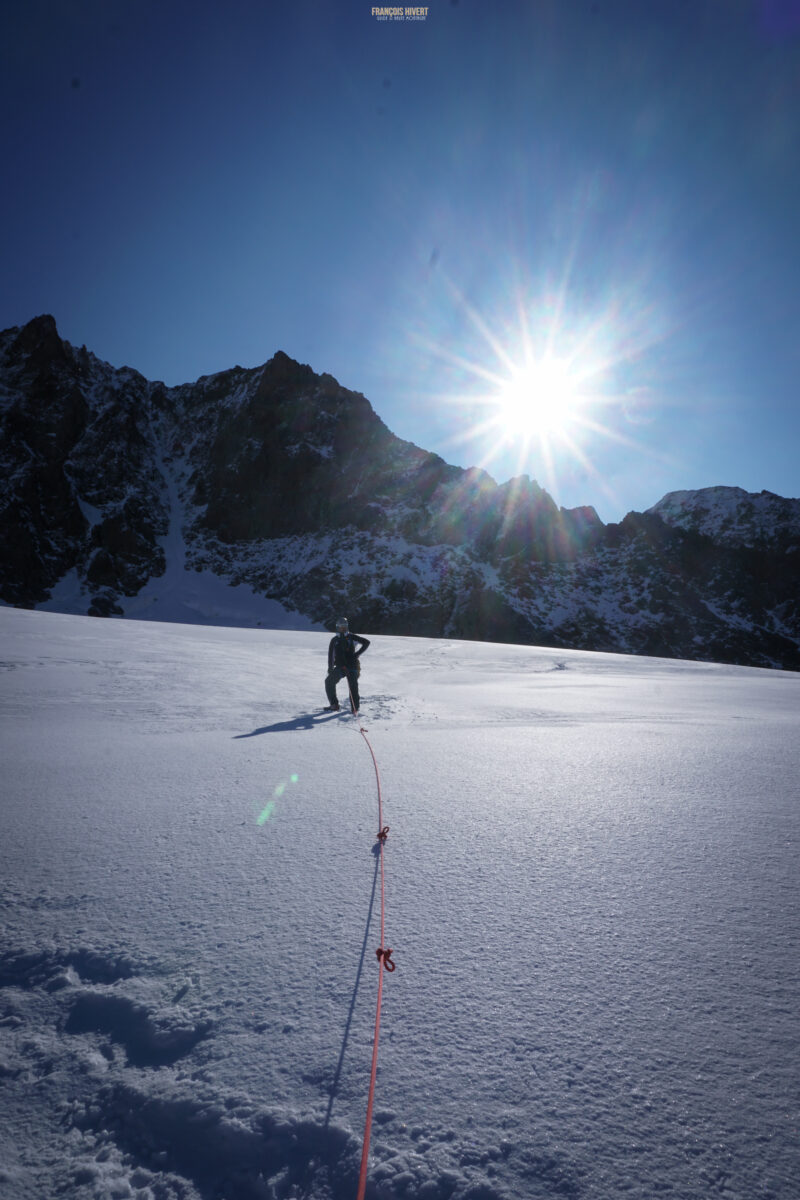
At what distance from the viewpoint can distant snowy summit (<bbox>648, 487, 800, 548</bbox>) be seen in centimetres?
11881

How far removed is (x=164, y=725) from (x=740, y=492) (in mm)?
155191

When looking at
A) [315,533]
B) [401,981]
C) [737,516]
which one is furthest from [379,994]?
[737,516]

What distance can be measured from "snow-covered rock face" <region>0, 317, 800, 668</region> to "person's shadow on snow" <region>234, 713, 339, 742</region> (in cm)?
6759

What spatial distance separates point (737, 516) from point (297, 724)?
147 metres

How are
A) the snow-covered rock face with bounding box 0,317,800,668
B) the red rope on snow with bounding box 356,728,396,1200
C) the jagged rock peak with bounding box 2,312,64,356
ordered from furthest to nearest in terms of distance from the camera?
the jagged rock peak with bounding box 2,312,64,356
the snow-covered rock face with bounding box 0,317,800,668
the red rope on snow with bounding box 356,728,396,1200

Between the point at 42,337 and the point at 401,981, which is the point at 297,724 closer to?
the point at 401,981

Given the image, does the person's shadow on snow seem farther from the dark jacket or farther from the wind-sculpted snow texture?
the wind-sculpted snow texture

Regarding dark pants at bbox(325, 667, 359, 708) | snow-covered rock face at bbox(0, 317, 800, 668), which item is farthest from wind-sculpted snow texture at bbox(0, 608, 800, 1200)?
snow-covered rock face at bbox(0, 317, 800, 668)

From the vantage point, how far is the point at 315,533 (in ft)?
326

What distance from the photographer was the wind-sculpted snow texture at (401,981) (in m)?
1.17

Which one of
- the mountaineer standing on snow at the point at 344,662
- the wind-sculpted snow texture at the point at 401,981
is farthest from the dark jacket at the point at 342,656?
the wind-sculpted snow texture at the point at 401,981

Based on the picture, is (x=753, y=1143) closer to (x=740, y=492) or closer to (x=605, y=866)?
(x=605, y=866)

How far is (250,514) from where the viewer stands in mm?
102062

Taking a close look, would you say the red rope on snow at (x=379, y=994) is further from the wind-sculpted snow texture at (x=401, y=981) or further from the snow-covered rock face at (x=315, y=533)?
the snow-covered rock face at (x=315, y=533)
